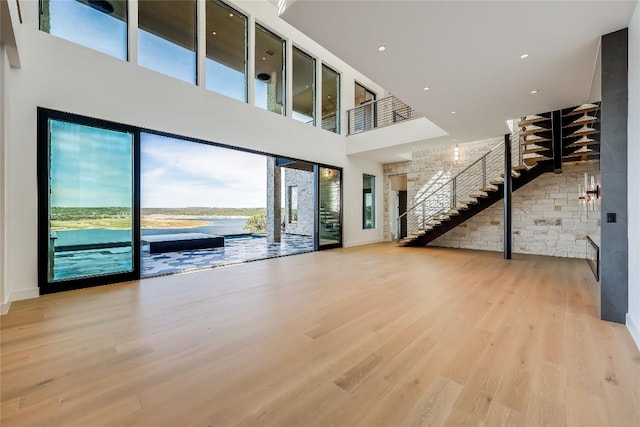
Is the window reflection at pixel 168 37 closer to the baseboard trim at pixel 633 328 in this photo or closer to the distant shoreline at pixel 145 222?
the distant shoreline at pixel 145 222

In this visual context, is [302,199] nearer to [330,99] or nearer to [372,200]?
[372,200]

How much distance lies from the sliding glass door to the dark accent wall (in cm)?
646

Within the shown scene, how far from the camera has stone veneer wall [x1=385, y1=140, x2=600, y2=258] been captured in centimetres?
687

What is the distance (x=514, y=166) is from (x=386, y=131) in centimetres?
348

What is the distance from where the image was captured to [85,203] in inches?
167

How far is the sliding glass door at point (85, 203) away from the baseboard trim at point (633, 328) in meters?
6.36

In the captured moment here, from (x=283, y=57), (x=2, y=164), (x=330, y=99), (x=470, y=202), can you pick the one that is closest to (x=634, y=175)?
(x=470, y=202)

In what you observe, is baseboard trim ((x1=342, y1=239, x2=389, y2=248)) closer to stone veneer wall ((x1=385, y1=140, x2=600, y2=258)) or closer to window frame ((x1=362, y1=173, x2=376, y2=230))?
window frame ((x1=362, y1=173, x2=376, y2=230))

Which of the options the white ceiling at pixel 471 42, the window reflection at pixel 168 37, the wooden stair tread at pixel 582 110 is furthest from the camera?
the wooden stair tread at pixel 582 110

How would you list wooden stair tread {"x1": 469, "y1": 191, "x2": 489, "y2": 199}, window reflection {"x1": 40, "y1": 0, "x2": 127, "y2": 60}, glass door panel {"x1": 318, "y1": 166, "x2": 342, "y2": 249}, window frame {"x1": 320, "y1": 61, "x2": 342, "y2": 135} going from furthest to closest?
window frame {"x1": 320, "y1": 61, "x2": 342, "y2": 135} → glass door panel {"x1": 318, "y1": 166, "x2": 342, "y2": 249} → wooden stair tread {"x1": 469, "y1": 191, "x2": 489, "y2": 199} → window reflection {"x1": 40, "y1": 0, "x2": 127, "y2": 60}

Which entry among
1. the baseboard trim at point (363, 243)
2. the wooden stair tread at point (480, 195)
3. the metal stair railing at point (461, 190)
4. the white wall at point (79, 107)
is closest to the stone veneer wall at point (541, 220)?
the metal stair railing at point (461, 190)

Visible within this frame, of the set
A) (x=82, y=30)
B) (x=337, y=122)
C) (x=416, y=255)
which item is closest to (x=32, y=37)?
(x=82, y=30)

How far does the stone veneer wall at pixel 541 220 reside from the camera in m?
6.87

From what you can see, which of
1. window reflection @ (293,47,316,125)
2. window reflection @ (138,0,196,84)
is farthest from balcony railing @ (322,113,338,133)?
window reflection @ (138,0,196,84)
